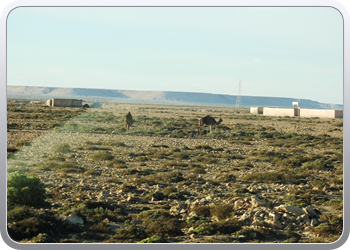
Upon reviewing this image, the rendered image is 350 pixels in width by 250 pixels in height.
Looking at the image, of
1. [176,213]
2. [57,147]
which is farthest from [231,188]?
[57,147]

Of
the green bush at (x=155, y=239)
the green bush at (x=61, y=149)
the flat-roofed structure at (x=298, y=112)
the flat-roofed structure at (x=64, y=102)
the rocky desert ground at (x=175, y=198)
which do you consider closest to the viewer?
the green bush at (x=155, y=239)

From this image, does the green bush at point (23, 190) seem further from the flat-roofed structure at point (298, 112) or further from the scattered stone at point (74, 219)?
the flat-roofed structure at point (298, 112)

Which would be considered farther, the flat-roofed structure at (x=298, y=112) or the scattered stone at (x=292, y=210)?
the flat-roofed structure at (x=298, y=112)

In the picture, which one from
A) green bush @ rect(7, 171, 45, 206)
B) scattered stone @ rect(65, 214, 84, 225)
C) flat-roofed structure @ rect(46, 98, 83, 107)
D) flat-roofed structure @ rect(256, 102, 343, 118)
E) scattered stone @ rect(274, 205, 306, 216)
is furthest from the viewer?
flat-roofed structure @ rect(46, 98, 83, 107)

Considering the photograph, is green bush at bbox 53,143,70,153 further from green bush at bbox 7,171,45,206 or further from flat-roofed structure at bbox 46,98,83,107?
flat-roofed structure at bbox 46,98,83,107

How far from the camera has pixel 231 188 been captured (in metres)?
13.5

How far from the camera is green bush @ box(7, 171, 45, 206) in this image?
340 inches

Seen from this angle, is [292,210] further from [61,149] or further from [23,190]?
[61,149]

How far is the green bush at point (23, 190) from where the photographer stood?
28.3 ft

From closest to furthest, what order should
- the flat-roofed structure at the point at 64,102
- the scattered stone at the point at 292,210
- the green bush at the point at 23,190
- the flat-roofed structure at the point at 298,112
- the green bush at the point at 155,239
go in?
the green bush at the point at 155,239 → the green bush at the point at 23,190 → the scattered stone at the point at 292,210 → the flat-roofed structure at the point at 298,112 → the flat-roofed structure at the point at 64,102

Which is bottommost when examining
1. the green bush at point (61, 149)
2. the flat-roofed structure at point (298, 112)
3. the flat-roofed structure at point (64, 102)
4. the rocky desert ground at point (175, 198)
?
the rocky desert ground at point (175, 198)

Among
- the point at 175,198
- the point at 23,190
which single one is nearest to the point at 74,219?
the point at 23,190

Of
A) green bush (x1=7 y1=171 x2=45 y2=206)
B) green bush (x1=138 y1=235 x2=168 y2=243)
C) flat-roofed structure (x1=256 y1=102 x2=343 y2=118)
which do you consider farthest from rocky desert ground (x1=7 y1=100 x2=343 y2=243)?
flat-roofed structure (x1=256 y1=102 x2=343 y2=118)

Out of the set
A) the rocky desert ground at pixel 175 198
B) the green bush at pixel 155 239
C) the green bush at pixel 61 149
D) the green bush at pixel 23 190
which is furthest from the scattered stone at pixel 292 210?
the green bush at pixel 61 149
